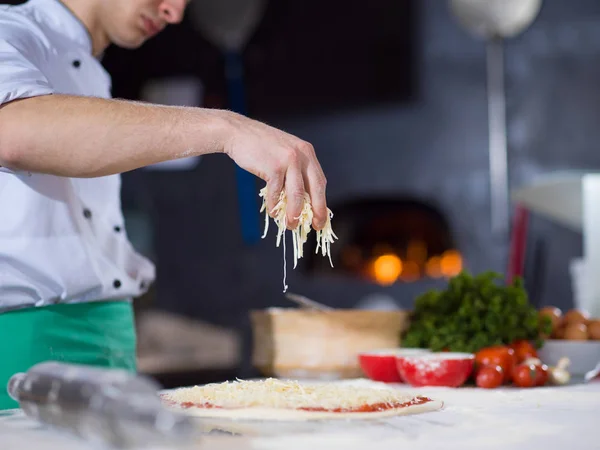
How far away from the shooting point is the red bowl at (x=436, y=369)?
1.61 meters

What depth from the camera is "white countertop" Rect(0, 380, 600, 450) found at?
955 mm

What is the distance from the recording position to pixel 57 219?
1597mm

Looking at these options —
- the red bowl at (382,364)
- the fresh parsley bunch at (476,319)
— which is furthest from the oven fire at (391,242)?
the red bowl at (382,364)

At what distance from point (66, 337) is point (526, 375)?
2.94ft

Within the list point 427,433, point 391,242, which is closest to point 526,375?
point 427,433

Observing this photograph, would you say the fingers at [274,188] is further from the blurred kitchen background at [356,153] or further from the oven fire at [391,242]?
the oven fire at [391,242]

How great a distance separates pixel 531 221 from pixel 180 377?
8.29 feet

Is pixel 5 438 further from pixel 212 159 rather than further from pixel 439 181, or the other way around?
pixel 212 159

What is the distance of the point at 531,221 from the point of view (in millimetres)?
5387

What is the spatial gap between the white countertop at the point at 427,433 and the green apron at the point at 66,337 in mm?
228

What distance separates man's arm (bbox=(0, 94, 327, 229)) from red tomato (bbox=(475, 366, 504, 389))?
0.62 m

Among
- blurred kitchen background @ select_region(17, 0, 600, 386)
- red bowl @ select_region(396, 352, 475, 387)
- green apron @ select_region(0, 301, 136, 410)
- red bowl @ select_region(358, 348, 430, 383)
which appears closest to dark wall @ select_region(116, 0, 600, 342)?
blurred kitchen background @ select_region(17, 0, 600, 386)

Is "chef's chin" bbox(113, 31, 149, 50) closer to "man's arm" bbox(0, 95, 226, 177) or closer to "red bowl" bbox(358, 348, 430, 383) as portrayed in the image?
"man's arm" bbox(0, 95, 226, 177)

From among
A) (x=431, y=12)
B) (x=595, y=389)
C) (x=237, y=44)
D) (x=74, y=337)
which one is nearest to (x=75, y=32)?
(x=74, y=337)
